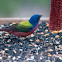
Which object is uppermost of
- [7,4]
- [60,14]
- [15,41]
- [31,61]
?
[7,4]

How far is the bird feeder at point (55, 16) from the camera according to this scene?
537 centimetres

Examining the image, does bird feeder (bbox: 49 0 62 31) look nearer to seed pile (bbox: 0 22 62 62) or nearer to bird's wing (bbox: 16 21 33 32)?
seed pile (bbox: 0 22 62 62)

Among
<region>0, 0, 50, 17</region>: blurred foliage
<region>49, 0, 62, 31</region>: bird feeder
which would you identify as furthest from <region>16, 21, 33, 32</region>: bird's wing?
<region>0, 0, 50, 17</region>: blurred foliage

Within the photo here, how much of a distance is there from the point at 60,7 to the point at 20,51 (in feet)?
5.02

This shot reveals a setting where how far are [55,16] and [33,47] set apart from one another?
1.15 m

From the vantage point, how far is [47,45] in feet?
15.8

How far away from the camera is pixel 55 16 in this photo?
217 inches

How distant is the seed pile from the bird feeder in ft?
0.68

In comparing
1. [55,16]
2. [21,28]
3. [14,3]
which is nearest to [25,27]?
[21,28]

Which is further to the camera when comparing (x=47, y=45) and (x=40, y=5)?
(x=40, y=5)

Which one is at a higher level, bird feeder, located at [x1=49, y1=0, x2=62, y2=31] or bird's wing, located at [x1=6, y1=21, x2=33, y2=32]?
bird feeder, located at [x1=49, y1=0, x2=62, y2=31]

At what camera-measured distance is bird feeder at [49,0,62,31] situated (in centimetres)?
537

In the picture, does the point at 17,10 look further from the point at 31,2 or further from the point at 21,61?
the point at 21,61

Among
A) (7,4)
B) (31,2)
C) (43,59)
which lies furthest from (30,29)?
(31,2)
